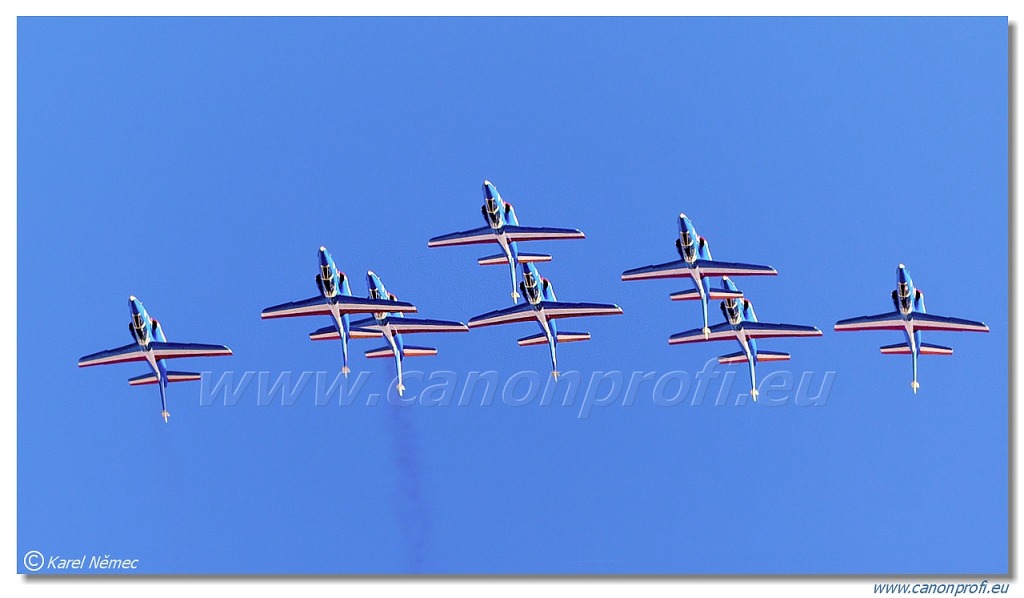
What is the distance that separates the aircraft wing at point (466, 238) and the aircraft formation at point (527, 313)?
29 mm

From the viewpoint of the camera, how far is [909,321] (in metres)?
55.2

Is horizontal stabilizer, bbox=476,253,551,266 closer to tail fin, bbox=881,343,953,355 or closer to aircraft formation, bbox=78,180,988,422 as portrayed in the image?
aircraft formation, bbox=78,180,988,422

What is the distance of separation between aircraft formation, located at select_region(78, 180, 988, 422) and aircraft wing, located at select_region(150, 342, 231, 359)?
0.03 meters

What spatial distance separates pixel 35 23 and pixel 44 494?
12.8m

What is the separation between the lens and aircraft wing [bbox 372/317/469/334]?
2233 inches

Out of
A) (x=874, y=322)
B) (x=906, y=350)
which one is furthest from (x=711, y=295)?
(x=906, y=350)

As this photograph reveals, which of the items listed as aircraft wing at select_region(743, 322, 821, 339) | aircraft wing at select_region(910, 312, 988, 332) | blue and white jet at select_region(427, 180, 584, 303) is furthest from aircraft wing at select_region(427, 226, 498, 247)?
aircraft wing at select_region(910, 312, 988, 332)

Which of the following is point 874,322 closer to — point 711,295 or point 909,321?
point 909,321

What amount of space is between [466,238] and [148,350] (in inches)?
379

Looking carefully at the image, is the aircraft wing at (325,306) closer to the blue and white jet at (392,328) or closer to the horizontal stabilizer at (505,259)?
the blue and white jet at (392,328)

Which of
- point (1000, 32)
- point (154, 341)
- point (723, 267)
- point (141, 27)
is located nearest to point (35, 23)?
point (141, 27)

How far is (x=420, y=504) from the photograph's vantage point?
55094 mm
